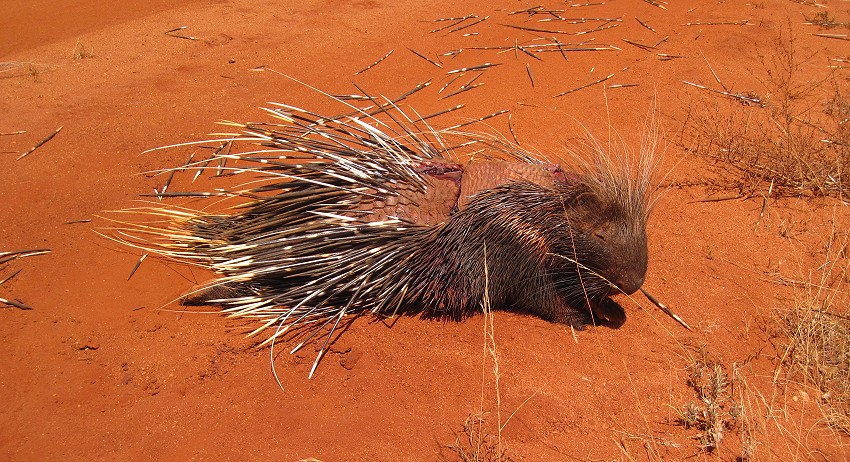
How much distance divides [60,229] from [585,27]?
20.9 ft

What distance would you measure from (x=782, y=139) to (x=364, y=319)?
4.30m

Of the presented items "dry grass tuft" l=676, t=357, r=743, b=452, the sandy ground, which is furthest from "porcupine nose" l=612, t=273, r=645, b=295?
"dry grass tuft" l=676, t=357, r=743, b=452

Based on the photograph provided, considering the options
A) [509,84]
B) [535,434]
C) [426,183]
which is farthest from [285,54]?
[535,434]

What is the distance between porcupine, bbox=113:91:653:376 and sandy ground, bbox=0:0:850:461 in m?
0.21

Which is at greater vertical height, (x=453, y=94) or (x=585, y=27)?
(x=585, y=27)

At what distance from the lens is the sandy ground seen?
311 cm

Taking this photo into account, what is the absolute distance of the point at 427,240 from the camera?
3635 mm

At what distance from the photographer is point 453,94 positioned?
6.26m

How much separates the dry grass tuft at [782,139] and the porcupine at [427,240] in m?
1.92

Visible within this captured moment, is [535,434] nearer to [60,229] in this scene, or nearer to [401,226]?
[401,226]

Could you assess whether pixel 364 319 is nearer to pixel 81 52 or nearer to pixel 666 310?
pixel 666 310

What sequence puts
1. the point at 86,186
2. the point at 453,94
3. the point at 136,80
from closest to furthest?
the point at 86,186
the point at 453,94
the point at 136,80

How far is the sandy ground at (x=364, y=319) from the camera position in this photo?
3109 millimetres

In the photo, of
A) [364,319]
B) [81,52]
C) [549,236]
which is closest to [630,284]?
[549,236]
